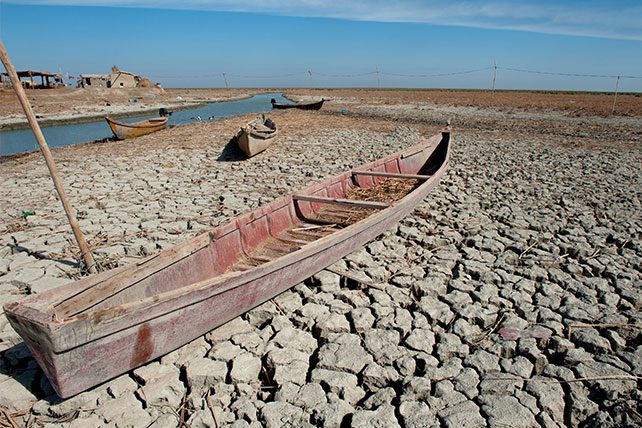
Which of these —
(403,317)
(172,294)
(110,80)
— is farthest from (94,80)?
(403,317)

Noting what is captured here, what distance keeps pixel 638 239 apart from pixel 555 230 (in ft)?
3.36

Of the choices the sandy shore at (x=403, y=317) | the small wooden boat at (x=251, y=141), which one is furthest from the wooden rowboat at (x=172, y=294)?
the small wooden boat at (x=251, y=141)

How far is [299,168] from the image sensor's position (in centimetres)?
1028

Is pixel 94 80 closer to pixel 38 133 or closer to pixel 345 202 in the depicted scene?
pixel 38 133

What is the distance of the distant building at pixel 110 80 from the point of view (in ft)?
147

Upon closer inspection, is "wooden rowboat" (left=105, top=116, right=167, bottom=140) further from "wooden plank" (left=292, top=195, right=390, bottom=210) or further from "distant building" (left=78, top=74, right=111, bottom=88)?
"distant building" (left=78, top=74, right=111, bottom=88)

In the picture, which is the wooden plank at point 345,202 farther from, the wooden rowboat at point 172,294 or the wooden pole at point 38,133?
the wooden pole at point 38,133

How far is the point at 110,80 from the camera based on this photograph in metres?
45.6

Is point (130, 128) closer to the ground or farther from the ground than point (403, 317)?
farther from the ground

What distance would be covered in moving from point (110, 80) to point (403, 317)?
5094 centimetres

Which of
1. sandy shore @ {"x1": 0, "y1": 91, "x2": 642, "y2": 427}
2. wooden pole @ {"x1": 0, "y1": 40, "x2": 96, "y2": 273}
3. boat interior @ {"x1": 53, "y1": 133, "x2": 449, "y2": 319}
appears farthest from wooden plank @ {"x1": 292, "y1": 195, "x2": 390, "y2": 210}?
wooden pole @ {"x1": 0, "y1": 40, "x2": 96, "y2": 273}

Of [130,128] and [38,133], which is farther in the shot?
[130,128]

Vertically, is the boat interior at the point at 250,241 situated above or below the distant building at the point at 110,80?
below

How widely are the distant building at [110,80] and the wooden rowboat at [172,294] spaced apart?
1870 inches
